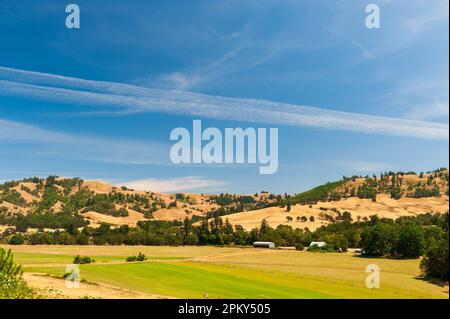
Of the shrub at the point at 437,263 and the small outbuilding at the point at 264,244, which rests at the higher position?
the shrub at the point at 437,263

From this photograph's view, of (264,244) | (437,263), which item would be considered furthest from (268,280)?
(264,244)

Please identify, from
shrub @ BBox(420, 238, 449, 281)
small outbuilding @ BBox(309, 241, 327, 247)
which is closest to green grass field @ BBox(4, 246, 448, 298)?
shrub @ BBox(420, 238, 449, 281)

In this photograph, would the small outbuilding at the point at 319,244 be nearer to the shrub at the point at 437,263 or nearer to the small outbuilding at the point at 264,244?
the small outbuilding at the point at 264,244

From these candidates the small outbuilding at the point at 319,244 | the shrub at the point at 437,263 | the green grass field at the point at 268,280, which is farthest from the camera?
the small outbuilding at the point at 319,244

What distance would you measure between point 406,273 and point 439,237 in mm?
65209

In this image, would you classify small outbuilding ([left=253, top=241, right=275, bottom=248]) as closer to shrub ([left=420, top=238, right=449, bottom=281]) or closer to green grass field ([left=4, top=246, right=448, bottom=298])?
green grass field ([left=4, top=246, right=448, bottom=298])

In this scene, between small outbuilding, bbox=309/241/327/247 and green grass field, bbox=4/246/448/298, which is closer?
green grass field, bbox=4/246/448/298

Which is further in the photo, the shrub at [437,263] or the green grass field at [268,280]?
the shrub at [437,263]

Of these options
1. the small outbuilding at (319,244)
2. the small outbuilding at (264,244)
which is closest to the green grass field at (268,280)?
the small outbuilding at (319,244)

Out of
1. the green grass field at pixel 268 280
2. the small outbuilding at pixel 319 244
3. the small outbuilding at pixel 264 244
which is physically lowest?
the small outbuilding at pixel 264 244

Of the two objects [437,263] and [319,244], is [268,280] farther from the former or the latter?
[319,244]
